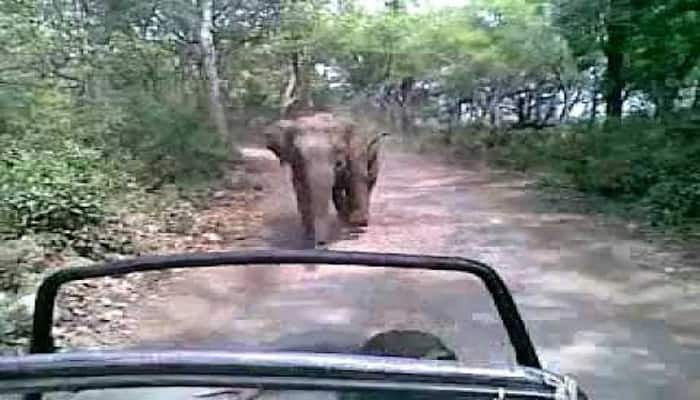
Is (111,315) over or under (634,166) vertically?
under

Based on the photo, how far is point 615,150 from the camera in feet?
23.3

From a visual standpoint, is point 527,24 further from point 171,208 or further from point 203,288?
point 203,288

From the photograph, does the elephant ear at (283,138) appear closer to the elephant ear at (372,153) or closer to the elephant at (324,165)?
the elephant at (324,165)

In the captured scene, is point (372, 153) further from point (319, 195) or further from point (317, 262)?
point (317, 262)

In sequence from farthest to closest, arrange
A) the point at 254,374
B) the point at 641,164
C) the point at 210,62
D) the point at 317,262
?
the point at 210,62 → the point at 641,164 → the point at 317,262 → the point at 254,374

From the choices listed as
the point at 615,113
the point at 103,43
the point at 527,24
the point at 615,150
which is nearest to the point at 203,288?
the point at 103,43

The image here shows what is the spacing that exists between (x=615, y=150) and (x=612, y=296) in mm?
2931

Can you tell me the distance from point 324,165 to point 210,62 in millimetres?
3315

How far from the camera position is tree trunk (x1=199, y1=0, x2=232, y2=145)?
798 cm

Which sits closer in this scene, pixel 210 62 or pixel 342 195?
pixel 342 195

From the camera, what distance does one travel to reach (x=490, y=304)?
3.84m

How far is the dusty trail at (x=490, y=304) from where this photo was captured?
3.42 meters

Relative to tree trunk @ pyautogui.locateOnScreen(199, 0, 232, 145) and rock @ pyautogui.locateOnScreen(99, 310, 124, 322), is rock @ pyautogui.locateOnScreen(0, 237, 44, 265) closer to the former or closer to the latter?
rock @ pyautogui.locateOnScreen(99, 310, 124, 322)

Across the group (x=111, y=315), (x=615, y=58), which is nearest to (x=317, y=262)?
(x=111, y=315)
